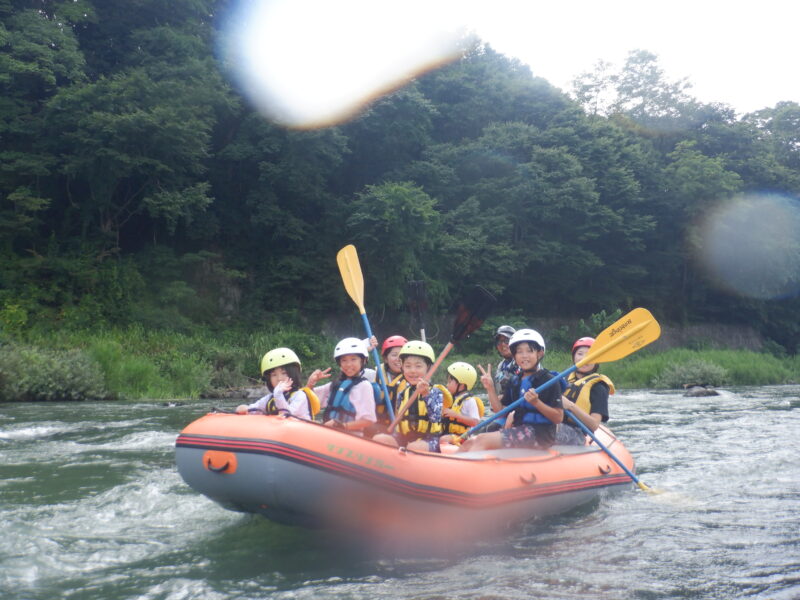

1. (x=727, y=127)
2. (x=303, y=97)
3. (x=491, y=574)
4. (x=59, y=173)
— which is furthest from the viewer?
(x=727, y=127)

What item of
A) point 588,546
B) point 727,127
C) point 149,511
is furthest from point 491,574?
point 727,127

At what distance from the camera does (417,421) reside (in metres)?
5.26

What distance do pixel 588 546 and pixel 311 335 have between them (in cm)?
1675

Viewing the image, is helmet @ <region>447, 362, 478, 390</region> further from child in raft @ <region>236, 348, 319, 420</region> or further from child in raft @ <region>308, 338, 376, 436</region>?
child in raft @ <region>236, 348, 319, 420</region>

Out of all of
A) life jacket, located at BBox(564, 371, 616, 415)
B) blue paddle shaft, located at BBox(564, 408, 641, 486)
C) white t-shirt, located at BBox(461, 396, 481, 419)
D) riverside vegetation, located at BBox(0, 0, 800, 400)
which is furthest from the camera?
riverside vegetation, located at BBox(0, 0, 800, 400)

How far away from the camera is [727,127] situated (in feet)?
110

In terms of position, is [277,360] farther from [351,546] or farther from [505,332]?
[505,332]

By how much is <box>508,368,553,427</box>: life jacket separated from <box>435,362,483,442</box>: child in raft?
59cm

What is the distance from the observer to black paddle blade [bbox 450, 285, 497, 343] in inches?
245

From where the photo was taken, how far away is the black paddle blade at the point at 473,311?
20.4 feet

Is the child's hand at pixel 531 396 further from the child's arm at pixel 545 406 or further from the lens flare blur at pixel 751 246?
the lens flare blur at pixel 751 246

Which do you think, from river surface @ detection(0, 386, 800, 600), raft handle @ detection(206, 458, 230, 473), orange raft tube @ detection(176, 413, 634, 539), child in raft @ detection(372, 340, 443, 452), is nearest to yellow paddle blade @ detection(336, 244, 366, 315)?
child in raft @ detection(372, 340, 443, 452)

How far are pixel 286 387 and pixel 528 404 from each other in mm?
1743

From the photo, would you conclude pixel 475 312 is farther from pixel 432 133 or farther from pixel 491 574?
pixel 432 133
